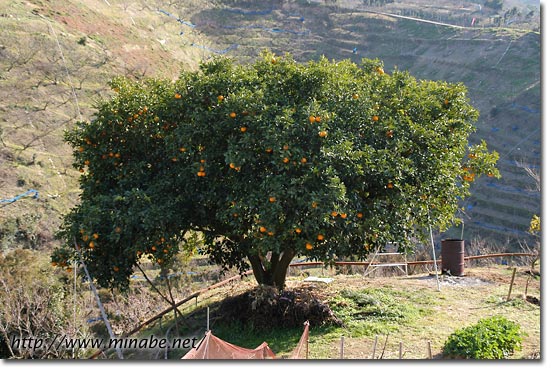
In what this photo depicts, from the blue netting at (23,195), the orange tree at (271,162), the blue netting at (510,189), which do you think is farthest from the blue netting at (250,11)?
the orange tree at (271,162)

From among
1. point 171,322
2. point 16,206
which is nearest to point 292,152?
point 171,322

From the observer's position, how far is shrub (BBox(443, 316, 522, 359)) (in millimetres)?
6965

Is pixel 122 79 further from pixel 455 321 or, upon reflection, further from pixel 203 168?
pixel 455 321

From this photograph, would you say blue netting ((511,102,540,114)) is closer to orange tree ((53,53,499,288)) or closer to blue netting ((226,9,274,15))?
orange tree ((53,53,499,288))

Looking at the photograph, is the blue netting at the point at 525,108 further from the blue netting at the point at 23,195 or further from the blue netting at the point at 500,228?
the blue netting at the point at 23,195

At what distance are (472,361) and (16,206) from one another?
2046 centimetres

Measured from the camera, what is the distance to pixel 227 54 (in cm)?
4453

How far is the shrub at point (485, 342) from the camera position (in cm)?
696

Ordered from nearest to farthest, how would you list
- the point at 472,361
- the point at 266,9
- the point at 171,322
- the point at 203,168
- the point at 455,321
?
the point at 472,361 < the point at 203,168 < the point at 455,321 < the point at 171,322 < the point at 266,9

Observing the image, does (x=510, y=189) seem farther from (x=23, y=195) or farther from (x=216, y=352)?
(x=216, y=352)

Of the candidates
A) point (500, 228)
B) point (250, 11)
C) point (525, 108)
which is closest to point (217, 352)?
point (500, 228)

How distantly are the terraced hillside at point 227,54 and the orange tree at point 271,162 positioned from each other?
3.30 m

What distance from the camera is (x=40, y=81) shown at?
29438 millimetres

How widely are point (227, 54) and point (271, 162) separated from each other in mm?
38743
